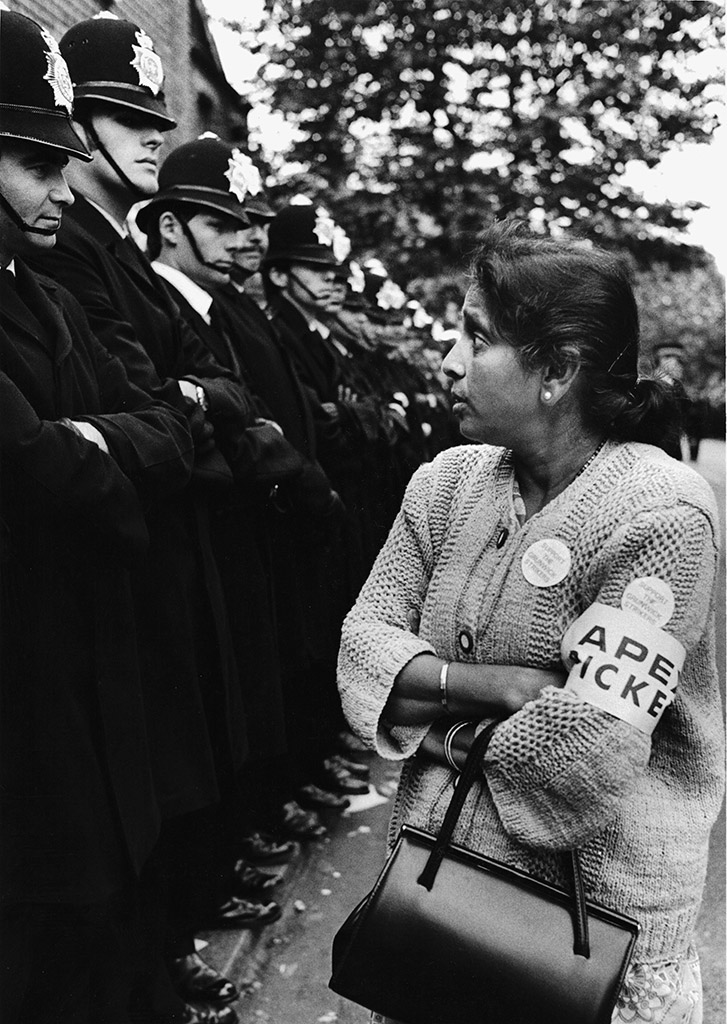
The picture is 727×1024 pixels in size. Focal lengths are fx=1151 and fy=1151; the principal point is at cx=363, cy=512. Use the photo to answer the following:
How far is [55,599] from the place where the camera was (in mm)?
2264

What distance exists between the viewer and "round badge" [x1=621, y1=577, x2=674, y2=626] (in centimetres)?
158

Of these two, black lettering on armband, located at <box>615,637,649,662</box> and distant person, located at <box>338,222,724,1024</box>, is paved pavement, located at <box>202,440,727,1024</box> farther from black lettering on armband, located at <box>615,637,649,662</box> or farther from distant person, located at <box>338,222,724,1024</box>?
black lettering on armband, located at <box>615,637,649,662</box>

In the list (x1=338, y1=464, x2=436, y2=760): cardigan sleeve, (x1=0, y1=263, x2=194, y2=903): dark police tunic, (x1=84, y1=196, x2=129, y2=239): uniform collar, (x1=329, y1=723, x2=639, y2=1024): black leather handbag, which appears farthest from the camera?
(x1=84, y1=196, x2=129, y2=239): uniform collar

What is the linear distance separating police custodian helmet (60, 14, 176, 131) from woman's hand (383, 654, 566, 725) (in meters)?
1.87

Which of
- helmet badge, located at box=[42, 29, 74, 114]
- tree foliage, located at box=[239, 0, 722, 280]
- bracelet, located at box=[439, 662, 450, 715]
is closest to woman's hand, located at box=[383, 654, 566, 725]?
bracelet, located at box=[439, 662, 450, 715]

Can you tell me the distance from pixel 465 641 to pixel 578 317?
1.70 ft

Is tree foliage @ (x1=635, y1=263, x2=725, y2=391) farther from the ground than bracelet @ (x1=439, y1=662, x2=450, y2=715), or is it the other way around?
bracelet @ (x1=439, y1=662, x2=450, y2=715)

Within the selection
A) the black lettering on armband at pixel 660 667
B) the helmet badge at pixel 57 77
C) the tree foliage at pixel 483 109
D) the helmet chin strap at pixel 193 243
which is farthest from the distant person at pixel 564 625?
the helmet chin strap at pixel 193 243

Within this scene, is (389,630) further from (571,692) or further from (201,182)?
(201,182)

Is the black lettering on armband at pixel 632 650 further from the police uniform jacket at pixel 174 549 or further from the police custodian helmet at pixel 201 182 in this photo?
the police custodian helmet at pixel 201 182

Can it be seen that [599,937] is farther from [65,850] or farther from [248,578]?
[248,578]

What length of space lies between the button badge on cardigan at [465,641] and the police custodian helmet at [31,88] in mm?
1279

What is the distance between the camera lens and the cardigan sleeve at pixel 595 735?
1.55 m

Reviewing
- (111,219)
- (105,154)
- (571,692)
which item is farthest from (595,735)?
(105,154)
